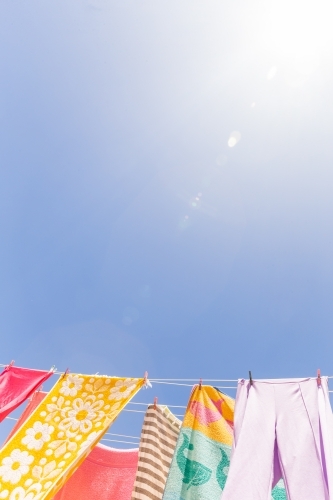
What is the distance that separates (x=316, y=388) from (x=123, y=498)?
1978 mm

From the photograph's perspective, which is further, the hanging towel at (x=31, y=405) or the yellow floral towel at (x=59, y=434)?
the hanging towel at (x=31, y=405)

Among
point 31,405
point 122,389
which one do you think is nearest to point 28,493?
point 122,389

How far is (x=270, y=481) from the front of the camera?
2.30 m

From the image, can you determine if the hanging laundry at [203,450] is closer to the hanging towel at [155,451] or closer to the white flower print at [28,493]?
the hanging towel at [155,451]

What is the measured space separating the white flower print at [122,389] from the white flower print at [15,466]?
82cm

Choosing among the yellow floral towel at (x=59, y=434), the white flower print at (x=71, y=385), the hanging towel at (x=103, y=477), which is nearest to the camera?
the yellow floral towel at (x=59, y=434)

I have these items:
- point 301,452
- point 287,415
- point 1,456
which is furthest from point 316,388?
point 1,456

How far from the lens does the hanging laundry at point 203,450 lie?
2.51m

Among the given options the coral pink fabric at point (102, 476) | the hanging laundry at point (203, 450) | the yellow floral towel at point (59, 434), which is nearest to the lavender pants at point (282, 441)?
the hanging laundry at point (203, 450)

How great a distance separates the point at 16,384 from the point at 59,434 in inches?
37.6

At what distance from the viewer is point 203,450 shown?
280 centimetres

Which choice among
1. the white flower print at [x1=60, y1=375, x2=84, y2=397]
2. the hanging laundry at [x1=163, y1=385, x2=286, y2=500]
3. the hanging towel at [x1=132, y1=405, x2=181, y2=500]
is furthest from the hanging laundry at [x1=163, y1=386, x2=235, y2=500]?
the white flower print at [x1=60, y1=375, x2=84, y2=397]

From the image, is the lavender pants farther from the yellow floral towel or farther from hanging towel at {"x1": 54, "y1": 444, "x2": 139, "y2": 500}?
hanging towel at {"x1": 54, "y1": 444, "x2": 139, "y2": 500}

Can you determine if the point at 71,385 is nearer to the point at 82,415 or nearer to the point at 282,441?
the point at 82,415
